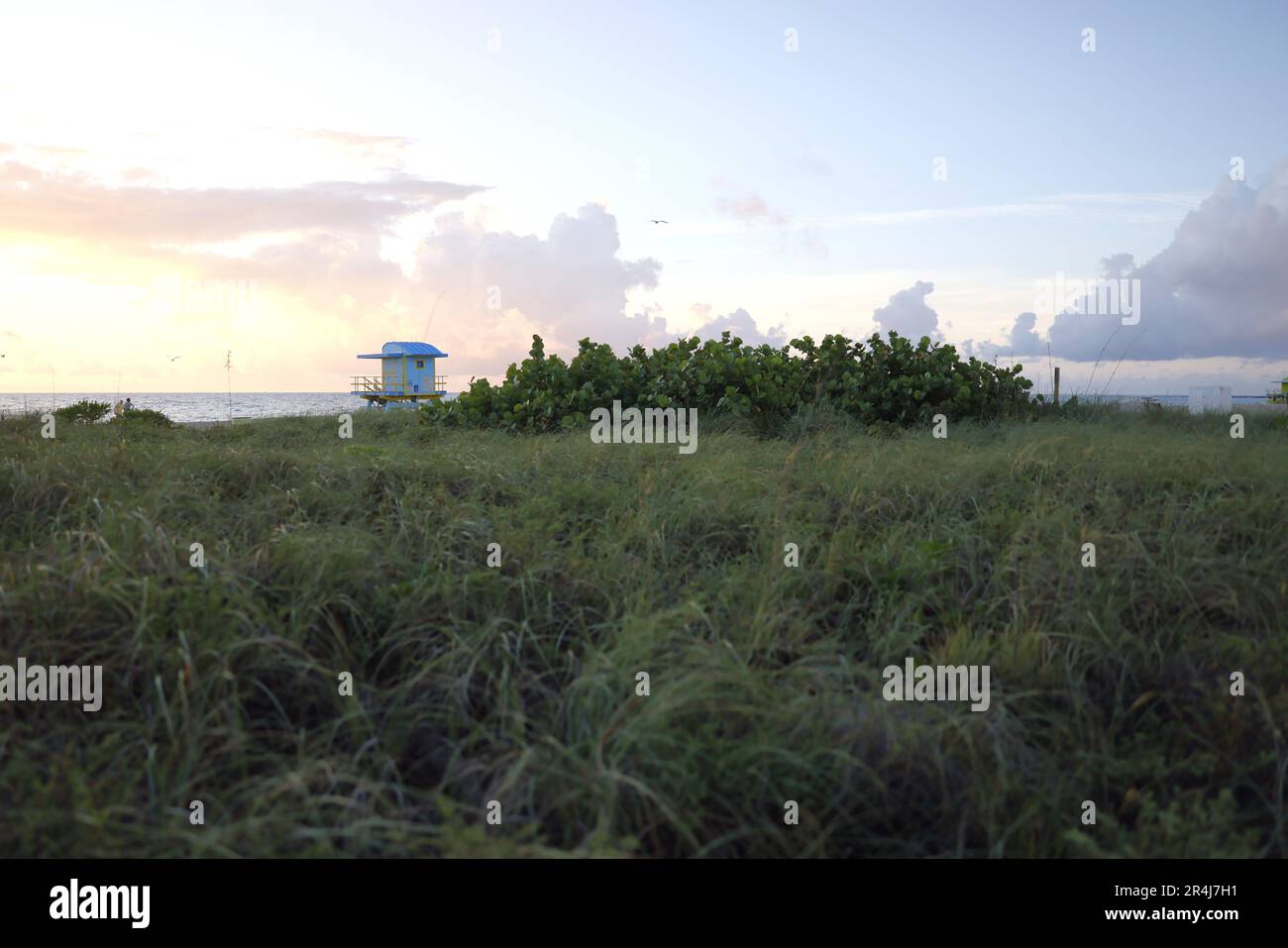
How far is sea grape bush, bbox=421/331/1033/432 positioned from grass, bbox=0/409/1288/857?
14.0ft

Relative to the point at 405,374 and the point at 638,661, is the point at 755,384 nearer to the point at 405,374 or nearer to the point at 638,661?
the point at 638,661

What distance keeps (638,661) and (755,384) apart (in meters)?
6.77

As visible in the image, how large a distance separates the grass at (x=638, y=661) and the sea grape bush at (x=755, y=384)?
14.0 ft

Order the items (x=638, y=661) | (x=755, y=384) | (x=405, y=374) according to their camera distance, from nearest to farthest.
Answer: (x=638, y=661), (x=755, y=384), (x=405, y=374)

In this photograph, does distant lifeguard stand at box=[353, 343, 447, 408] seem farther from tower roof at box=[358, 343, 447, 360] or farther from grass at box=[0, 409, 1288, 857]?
grass at box=[0, 409, 1288, 857]

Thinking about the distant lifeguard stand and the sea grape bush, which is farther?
the distant lifeguard stand

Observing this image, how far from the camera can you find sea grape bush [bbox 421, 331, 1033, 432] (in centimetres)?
978

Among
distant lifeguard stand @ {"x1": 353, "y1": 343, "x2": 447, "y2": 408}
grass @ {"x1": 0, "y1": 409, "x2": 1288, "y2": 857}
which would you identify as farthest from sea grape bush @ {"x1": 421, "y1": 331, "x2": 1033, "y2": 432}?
distant lifeguard stand @ {"x1": 353, "y1": 343, "x2": 447, "y2": 408}

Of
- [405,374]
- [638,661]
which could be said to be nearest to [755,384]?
[638,661]

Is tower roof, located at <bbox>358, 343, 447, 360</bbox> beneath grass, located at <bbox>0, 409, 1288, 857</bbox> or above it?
above

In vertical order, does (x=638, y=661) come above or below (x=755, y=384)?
below

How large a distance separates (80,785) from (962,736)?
2677 mm

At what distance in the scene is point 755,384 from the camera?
9.56 meters
